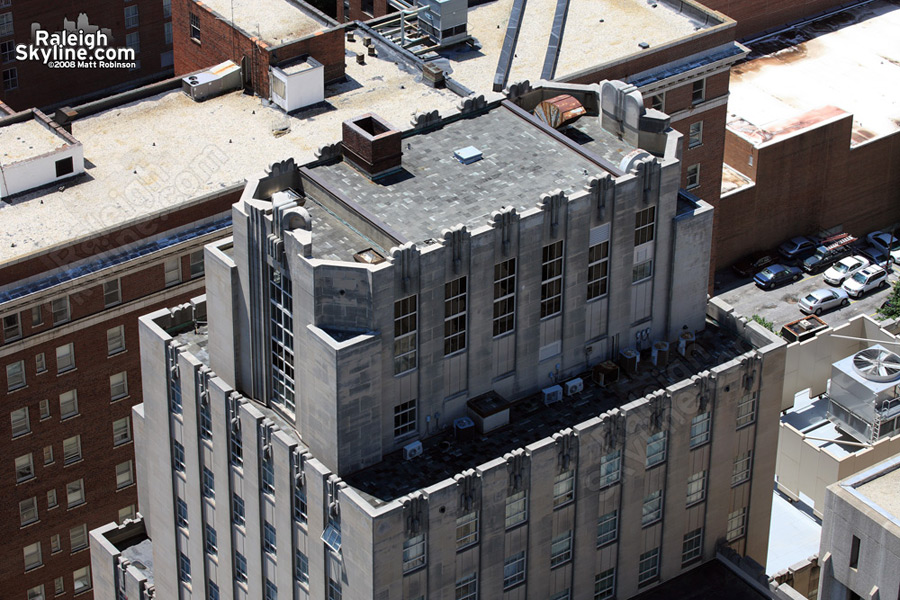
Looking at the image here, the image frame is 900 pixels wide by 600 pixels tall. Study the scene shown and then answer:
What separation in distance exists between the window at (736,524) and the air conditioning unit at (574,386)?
12936mm

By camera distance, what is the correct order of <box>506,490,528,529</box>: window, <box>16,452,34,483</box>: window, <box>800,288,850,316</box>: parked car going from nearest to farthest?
<box>506,490,528,529</box>: window, <box>16,452,34,483</box>: window, <box>800,288,850,316</box>: parked car

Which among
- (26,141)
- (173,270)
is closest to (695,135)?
(173,270)

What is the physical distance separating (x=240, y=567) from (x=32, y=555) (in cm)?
3878

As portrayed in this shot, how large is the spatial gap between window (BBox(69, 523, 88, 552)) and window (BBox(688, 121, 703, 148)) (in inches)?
2309

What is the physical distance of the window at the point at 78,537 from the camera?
130125mm

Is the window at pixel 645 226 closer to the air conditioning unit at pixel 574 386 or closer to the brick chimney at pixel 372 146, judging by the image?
the air conditioning unit at pixel 574 386

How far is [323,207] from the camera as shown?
8912 centimetres

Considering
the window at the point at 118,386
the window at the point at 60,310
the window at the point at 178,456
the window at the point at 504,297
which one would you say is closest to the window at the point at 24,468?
the window at the point at 118,386

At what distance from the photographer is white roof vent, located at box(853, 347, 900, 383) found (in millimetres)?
125375

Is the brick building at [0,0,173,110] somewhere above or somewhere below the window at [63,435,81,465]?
above

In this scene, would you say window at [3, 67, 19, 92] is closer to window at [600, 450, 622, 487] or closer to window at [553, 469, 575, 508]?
window at [600, 450, 622, 487]

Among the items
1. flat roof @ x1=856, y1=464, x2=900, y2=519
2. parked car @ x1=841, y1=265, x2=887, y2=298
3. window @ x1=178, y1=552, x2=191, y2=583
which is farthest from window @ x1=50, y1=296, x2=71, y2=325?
parked car @ x1=841, y1=265, x2=887, y2=298

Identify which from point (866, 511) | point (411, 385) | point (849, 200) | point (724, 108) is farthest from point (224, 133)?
point (849, 200)

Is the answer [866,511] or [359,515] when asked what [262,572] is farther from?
[866,511]
